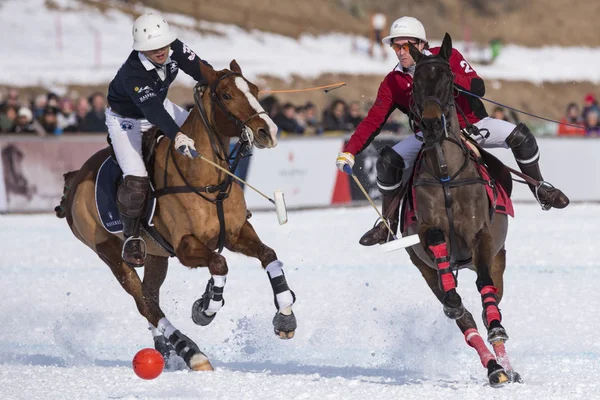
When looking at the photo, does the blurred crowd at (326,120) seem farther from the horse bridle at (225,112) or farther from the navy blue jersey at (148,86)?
the horse bridle at (225,112)

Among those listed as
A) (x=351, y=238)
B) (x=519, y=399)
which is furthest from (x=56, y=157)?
(x=519, y=399)

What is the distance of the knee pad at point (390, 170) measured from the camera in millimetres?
8328

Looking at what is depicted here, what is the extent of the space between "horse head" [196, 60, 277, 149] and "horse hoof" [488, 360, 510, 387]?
79.0 inches

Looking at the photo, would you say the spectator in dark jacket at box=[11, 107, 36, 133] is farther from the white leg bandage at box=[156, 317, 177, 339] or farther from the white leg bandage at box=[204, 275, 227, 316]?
the white leg bandage at box=[204, 275, 227, 316]

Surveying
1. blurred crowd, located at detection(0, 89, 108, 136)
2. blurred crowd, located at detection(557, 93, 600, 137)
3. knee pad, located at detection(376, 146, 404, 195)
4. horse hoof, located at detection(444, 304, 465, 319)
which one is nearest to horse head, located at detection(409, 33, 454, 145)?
knee pad, located at detection(376, 146, 404, 195)

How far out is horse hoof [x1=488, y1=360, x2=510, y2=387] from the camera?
22.9ft

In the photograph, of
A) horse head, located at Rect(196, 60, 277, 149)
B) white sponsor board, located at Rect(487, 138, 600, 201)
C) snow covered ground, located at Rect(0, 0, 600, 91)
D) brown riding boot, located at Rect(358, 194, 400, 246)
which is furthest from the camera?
snow covered ground, located at Rect(0, 0, 600, 91)

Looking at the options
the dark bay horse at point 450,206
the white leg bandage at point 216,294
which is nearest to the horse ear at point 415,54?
the dark bay horse at point 450,206

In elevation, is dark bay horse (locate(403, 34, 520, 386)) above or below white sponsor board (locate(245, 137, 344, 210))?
above

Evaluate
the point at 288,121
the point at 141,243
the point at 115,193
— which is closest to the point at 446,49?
the point at 141,243

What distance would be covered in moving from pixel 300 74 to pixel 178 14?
6871 millimetres

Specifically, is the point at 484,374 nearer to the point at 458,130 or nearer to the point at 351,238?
the point at 458,130

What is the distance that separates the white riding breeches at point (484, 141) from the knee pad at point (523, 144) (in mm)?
42

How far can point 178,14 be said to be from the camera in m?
41.4
